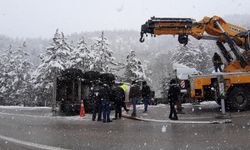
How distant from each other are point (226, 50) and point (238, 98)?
9.33 ft

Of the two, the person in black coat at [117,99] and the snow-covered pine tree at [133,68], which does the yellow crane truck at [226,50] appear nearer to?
the person in black coat at [117,99]

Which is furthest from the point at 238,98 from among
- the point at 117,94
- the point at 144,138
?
the point at 144,138

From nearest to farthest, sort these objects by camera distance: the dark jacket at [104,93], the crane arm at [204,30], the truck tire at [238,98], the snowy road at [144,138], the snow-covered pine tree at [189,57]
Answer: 1. the snowy road at [144,138]
2. the dark jacket at [104,93]
3. the truck tire at [238,98]
4. the crane arm at [204,30]
5. the snow-covered pine tree at [189,57]

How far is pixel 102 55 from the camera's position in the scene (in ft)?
143

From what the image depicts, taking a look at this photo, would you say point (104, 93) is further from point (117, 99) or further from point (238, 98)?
point (238, 98)

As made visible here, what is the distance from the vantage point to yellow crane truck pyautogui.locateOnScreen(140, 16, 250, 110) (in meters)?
15.0

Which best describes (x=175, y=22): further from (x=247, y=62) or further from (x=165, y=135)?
(x=165, y=135)

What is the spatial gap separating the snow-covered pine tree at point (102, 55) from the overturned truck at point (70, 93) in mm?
21769

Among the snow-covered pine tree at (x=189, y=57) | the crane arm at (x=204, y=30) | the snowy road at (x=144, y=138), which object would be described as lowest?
the snowy road at (x=144, y=138)

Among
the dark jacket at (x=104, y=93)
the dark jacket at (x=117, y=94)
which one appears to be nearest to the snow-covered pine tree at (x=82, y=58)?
the dark jacket at (x=117, y=94)

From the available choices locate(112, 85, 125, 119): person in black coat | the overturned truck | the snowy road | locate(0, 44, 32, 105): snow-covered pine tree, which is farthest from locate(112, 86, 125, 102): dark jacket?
locate(0, 44, 32, 105): snow-covered pine tree

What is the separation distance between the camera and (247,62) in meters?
15.5

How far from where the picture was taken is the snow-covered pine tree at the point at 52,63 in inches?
1559

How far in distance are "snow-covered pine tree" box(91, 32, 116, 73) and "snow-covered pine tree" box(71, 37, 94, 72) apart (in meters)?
0.79
